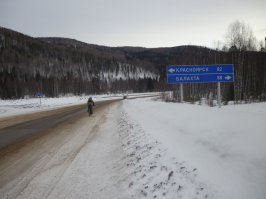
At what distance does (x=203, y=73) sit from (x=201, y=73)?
140mm

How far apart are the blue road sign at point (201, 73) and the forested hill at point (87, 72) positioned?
14913 mm

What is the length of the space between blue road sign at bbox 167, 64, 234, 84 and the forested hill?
14913 millimetres

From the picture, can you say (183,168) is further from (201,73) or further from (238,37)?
(238,37)

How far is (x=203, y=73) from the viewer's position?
57.9 feet

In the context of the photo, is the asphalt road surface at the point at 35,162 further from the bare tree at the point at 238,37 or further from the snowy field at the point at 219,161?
the bare tree at the point at 238,37

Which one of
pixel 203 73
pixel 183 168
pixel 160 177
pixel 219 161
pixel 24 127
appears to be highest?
pixel 203 73

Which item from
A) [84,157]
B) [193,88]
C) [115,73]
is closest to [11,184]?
[84,157]

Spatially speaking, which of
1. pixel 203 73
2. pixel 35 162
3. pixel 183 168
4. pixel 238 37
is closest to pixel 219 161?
pixel 183 168

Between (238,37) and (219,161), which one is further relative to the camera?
(238,37)

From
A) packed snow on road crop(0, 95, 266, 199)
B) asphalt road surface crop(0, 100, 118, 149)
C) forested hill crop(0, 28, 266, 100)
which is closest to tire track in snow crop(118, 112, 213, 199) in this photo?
packed snow on road crop(0, 95, 266, 199)

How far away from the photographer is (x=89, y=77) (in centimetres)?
15662

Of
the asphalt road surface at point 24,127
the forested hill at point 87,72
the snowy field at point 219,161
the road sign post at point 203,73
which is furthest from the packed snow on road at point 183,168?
the forested hill at point 87,72

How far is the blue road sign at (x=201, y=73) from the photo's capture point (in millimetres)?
17359

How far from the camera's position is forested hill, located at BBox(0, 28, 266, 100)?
3806 cm
